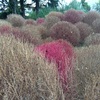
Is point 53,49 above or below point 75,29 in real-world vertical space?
above

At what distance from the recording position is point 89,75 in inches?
165

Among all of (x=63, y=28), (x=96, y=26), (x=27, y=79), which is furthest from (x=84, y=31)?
(x=27, y=79)

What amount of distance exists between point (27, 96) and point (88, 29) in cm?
768

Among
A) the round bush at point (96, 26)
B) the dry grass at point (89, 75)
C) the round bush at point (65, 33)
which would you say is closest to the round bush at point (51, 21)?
the round bush at point (96, 26)

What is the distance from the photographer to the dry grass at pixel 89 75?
3730 mm

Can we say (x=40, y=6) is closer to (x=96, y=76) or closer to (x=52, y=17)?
(x=52, y=17)

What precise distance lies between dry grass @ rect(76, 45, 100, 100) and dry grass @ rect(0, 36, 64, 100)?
36 centimetres

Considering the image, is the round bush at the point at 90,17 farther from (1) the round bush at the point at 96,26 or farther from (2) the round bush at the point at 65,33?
(2) the round bush at the point at 65,33

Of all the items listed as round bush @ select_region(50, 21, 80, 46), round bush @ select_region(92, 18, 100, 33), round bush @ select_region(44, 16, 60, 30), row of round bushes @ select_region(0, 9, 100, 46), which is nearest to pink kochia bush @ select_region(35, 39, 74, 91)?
row of round bushes @ select_region(0, 9, 100, 46)

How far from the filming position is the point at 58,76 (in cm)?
404

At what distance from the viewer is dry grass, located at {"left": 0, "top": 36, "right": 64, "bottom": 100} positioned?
3.69 metres

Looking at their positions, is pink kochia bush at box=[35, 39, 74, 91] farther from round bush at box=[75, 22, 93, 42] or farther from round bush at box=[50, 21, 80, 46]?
round bush at box=[75, 22, 93, 42]

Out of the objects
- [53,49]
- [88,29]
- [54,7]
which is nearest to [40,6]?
[54,7]

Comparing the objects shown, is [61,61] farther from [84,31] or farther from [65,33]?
Result: [84,31]
